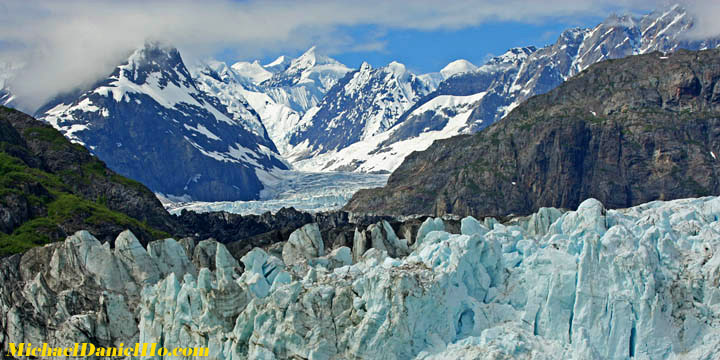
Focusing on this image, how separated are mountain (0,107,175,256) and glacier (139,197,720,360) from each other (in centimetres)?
5825

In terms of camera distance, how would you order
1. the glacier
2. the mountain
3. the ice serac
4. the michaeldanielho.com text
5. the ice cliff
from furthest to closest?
the mountain, the ice serac, the michaeldanielho.com text, the ice cliff, the glacier

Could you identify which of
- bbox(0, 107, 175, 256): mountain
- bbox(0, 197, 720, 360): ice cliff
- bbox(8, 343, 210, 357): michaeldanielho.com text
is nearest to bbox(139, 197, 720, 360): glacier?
bbox(0, 197, 720, 360): ice cliff

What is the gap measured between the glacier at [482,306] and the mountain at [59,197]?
191 ft

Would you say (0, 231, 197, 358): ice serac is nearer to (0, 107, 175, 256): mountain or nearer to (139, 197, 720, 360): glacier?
(139, 197, 720, 360): glacier

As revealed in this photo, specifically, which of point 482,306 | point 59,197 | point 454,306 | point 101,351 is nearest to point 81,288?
point 101,351

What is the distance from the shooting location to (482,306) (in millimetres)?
71312

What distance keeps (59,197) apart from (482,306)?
342 ft

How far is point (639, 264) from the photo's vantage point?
220 ft

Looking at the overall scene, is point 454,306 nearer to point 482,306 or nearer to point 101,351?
point 482,306

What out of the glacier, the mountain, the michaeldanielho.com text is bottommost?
the michaeldanielho.com text

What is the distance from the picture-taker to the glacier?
66.1 meters

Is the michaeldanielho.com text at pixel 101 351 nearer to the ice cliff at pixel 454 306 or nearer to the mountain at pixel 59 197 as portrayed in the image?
the ice cliff at pixel 454 306

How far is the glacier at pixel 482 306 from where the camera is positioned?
217 ft

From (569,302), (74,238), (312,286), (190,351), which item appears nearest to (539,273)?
(569,302)
